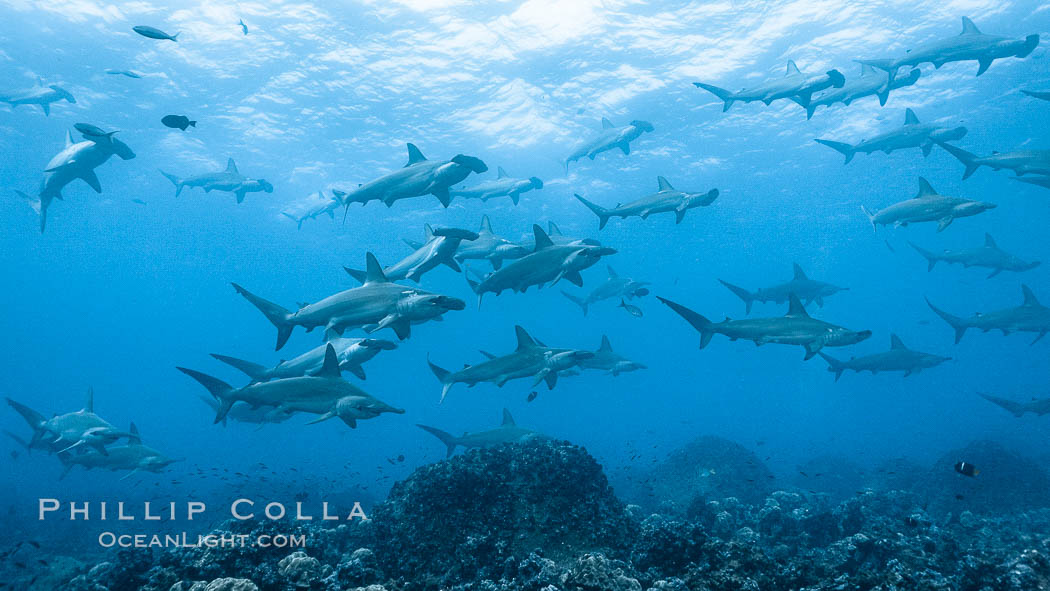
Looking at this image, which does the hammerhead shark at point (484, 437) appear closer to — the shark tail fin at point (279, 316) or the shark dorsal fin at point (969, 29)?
the shark tail fin at point (279, 316)

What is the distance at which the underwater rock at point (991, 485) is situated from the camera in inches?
580

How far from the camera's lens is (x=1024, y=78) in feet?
88.5

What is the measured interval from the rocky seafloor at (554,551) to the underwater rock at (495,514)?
0.06ft

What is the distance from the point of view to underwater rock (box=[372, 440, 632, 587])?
6.62 m

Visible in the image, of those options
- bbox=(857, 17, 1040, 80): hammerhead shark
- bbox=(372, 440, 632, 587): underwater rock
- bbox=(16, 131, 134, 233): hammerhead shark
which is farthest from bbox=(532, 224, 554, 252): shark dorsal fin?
bbox=(857, 17, 1040, 80): hammerhead shark

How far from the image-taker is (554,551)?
268 inches

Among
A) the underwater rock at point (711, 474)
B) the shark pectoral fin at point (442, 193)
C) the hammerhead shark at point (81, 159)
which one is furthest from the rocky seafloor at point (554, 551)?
the hammerhead shark at point (81, 159)

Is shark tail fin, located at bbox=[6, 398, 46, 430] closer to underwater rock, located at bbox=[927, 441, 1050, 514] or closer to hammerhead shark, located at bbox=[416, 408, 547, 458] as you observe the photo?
hammerhead shark, located at bbox=[416, 408, 547, 458]

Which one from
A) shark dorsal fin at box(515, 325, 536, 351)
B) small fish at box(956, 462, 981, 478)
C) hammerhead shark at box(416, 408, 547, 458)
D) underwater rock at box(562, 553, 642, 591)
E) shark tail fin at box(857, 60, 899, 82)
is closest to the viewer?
underwater rock at box(562, 553, 642, 591)

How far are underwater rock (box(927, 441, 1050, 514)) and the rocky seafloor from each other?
3.51 m

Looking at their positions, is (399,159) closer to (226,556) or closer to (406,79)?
(406,79)

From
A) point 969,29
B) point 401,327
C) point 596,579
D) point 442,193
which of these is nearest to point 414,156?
point 442,193

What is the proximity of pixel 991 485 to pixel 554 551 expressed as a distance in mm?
17071

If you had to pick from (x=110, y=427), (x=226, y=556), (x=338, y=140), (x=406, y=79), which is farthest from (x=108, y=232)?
(x=226, y=556)
